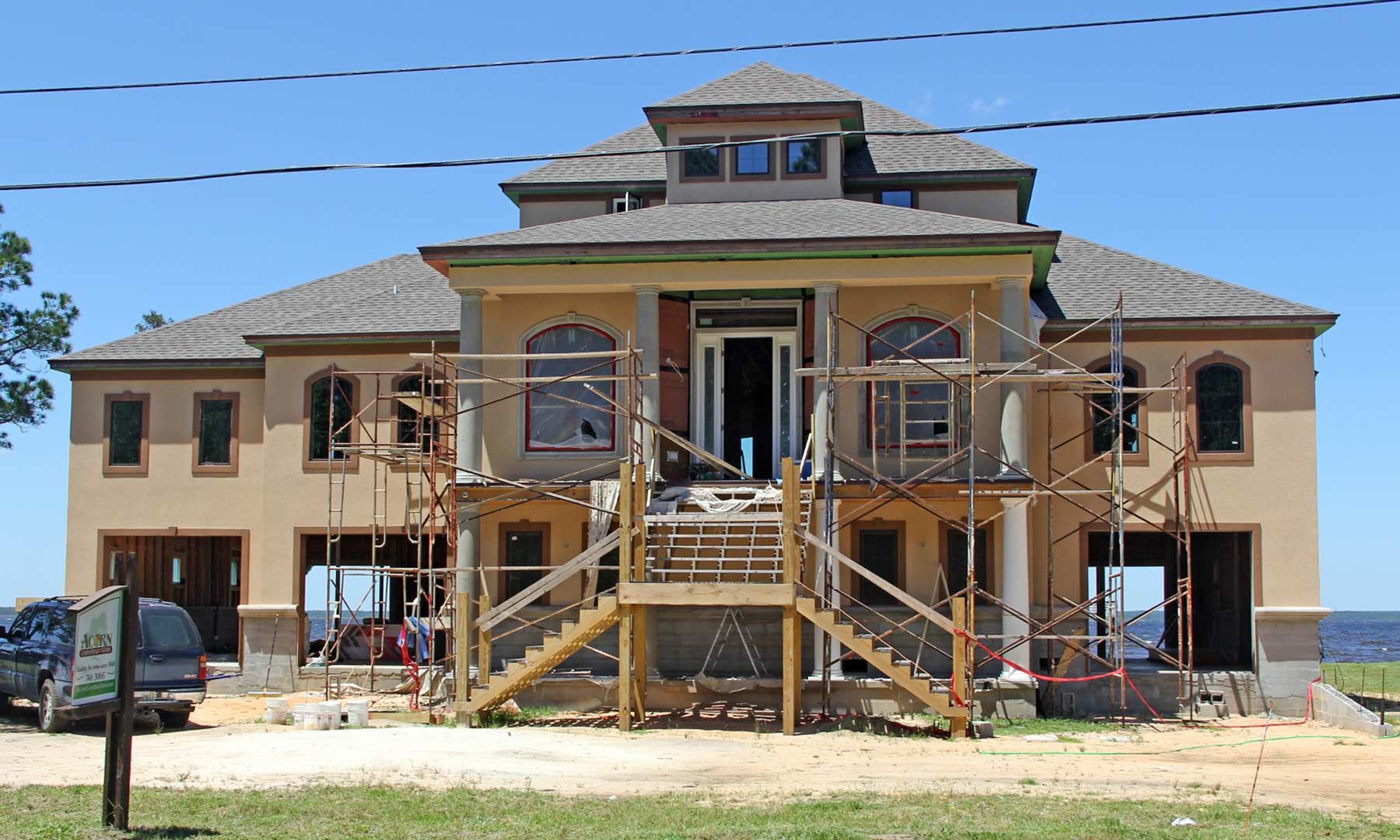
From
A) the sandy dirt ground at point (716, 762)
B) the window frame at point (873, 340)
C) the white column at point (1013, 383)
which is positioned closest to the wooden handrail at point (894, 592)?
the sandy dirt ground at point (716, 762)

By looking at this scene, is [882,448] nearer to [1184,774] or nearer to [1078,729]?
[1078,729]

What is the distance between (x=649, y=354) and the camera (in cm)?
2350

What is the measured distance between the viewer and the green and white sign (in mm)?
13648

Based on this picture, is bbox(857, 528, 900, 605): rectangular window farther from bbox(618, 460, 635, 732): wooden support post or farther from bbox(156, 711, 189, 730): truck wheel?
bbox(156, 711, 189, 730): truck wheel

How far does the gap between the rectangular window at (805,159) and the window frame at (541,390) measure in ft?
17.1

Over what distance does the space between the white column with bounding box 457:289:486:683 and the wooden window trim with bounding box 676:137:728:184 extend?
5.13 metres

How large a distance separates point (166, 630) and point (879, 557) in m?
11.4

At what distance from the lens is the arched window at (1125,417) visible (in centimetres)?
2605

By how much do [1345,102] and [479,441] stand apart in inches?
557

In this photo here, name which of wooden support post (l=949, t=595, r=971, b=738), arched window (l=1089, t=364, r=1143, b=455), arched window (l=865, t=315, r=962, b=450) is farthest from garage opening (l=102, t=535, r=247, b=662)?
arched window (l=1089, t=364, r=1143, b=455)

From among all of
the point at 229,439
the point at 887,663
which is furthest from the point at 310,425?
the point at 887,663

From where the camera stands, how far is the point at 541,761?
1703cm

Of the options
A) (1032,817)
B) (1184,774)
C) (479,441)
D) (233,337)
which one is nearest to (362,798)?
(1032,817)

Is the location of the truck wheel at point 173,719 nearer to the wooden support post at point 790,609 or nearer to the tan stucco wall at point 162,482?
the tan stucco wall at point 162,482
